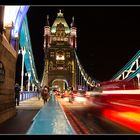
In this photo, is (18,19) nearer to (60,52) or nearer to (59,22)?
(60,52)

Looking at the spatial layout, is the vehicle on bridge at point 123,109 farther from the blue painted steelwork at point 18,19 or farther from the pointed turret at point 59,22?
the pointed turret at point 59,22

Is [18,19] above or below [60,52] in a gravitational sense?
below

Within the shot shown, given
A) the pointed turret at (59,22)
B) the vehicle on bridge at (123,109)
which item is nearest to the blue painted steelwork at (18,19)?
the vehicle on bridge at (123,109)

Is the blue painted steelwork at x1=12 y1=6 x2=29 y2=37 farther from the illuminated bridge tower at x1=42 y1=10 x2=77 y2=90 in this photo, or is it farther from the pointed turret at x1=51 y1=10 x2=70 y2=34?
the pointed turret at x1=51 y1=10 x2=70 y2=34

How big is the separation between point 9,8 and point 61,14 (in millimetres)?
110711

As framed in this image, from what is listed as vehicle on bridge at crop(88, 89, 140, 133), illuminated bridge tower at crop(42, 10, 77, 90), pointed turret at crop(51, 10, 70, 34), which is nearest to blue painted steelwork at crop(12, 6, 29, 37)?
vehicle on bridge at crop(88, 89, 140, 133)

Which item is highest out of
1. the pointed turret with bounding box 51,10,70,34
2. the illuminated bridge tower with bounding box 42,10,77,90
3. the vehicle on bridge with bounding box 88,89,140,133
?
the pointed turret with bounding box 51,10,70,34

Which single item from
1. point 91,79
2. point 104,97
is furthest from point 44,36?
point 104,97

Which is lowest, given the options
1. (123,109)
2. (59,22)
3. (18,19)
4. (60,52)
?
→ (123,109)

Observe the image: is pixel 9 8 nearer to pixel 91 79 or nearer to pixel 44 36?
pixel 91 79

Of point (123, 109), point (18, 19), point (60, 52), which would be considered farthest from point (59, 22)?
point (123, 109)

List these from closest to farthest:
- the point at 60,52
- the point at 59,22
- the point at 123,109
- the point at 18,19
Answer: the point at 123,109, the point at 18,19, the point at 60,52, the point at 59,22

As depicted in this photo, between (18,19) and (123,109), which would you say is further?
(18,19)
